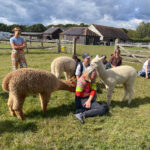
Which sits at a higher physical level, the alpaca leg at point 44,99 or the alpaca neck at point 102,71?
the alpaca neck at point 102,71

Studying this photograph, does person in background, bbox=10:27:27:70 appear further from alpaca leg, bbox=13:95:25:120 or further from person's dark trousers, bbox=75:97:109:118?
person's dark trousers, bbox=75:97:109:118

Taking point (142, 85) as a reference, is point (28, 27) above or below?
above

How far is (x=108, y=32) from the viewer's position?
45562 millimetres

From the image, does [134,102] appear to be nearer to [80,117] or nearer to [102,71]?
[102,71]

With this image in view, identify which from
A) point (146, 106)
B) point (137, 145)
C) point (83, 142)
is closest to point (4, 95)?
point (83, 142)

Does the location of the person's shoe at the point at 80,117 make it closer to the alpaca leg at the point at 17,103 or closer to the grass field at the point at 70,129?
the grass field at the point at 70,129

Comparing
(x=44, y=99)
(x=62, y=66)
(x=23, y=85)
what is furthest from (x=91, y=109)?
(x=62, y=66)

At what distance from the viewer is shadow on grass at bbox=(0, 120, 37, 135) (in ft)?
10.2

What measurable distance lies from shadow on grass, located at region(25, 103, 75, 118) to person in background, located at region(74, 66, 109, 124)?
362 mm

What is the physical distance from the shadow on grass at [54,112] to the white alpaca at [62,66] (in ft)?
6.37

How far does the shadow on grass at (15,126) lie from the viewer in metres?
3.11

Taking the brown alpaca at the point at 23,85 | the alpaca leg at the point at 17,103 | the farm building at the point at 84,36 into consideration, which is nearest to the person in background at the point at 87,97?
the brown alpaca at the point at 23,85

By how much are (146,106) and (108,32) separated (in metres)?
44.4

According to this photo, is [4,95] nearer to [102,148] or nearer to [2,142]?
[2,142]
